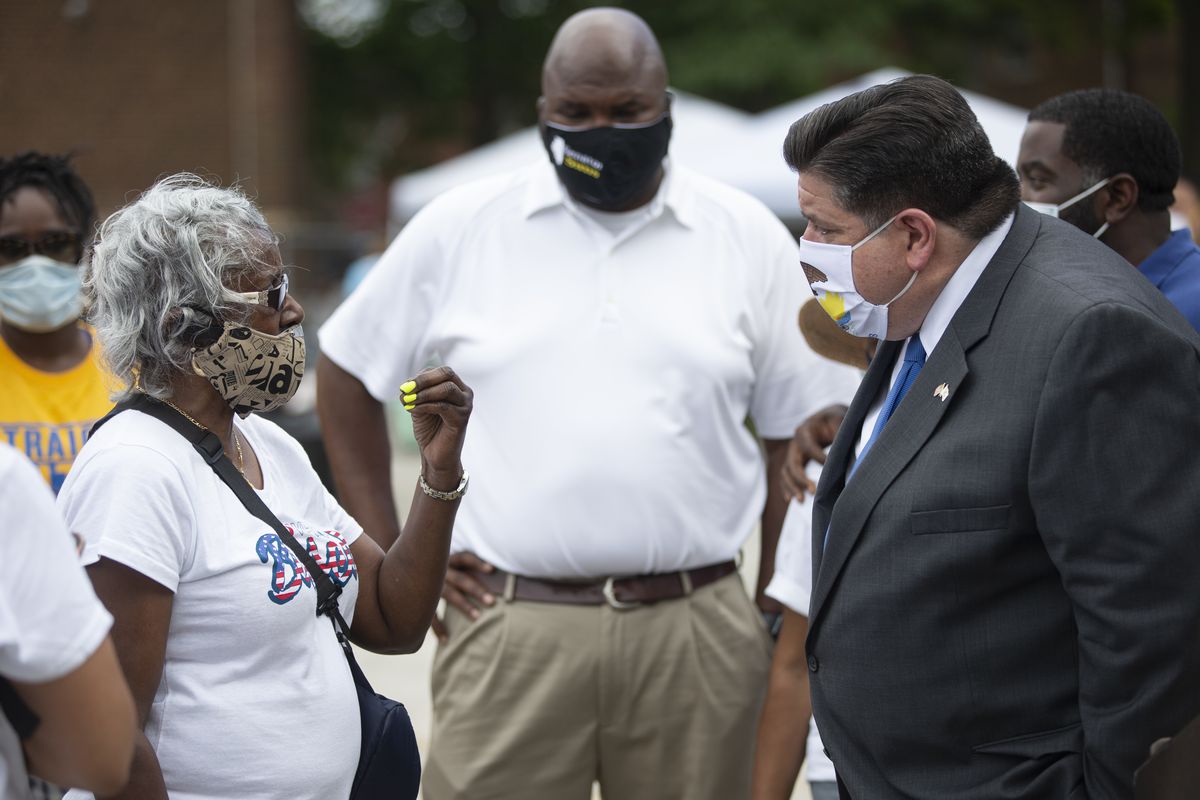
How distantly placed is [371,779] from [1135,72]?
28280 millimetres

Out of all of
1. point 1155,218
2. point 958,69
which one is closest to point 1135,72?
point 958,69

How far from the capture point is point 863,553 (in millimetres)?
2209

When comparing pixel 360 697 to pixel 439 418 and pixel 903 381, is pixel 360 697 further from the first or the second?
pixel 903 381

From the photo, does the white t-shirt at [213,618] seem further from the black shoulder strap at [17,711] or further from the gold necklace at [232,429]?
the black shoulder strap at [17,711]

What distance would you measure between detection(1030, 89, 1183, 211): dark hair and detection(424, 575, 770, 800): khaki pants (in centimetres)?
138

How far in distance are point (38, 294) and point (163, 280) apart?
136 centimetres

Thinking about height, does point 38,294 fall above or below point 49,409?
above

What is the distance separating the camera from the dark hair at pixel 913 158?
2205mm

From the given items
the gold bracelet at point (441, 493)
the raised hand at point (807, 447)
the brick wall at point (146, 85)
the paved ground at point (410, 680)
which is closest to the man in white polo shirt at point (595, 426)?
the raised hand at point (807, 447)

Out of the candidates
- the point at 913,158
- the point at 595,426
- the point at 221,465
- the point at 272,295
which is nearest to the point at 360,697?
the point at 221,465

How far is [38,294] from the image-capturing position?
11.6ft

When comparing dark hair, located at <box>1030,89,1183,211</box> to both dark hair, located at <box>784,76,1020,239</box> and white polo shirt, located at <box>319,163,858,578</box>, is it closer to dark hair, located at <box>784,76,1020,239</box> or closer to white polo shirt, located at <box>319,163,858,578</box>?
white polo shirt, located at <box>319,163,858,578</box>

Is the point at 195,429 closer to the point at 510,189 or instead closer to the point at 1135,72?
the point at 510,189

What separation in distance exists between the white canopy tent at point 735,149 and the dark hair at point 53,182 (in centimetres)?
597
